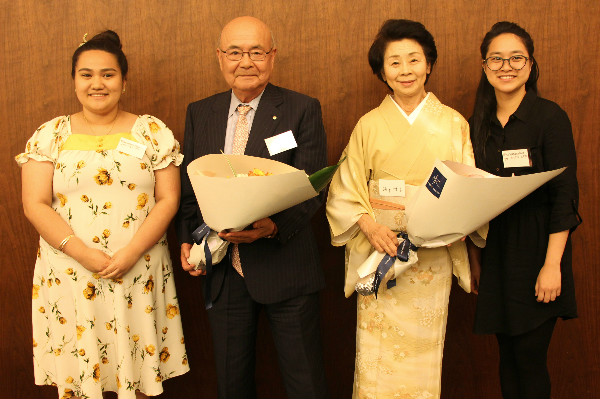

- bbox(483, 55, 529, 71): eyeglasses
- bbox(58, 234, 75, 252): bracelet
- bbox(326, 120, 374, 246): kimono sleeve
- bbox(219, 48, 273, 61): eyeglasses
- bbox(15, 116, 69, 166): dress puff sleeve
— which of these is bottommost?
bbox(58, 234, 75, 252): bracelet

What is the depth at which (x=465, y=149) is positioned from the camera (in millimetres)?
1977

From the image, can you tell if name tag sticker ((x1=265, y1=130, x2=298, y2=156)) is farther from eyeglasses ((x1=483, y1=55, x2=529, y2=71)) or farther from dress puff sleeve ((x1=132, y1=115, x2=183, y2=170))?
eyeglasses ((x1=483, y1=55, x2=529, y2=71))

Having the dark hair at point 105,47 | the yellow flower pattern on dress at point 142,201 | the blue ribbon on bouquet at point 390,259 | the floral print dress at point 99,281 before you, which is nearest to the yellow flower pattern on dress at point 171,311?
the floral print dress at point 99,281

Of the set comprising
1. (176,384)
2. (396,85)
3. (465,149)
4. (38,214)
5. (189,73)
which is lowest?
(176,384)

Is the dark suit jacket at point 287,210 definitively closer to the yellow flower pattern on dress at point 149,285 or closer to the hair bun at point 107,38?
the yellow flower pattern on dress at point 149,285

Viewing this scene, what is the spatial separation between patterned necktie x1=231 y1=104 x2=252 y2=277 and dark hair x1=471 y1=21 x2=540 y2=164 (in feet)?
2.64

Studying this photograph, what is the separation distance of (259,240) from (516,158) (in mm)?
912

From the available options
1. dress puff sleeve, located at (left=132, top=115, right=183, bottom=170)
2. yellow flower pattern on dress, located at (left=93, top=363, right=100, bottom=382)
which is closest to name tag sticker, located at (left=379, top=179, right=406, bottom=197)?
dress puff sleeve, located at (left=132, top=115, right=183, bottom=170)

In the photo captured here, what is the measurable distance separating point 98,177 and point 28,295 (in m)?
1.08

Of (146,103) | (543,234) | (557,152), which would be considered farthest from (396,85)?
(146,103)

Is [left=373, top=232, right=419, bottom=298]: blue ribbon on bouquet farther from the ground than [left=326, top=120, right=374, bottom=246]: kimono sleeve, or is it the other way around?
[left=326, top=120, right=374, bottom=246]: kimono sleeve

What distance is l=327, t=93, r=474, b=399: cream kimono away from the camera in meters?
1.98

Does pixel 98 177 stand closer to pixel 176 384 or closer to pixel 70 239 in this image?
pixel 70 239

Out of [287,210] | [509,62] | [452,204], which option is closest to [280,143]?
[287,210]
